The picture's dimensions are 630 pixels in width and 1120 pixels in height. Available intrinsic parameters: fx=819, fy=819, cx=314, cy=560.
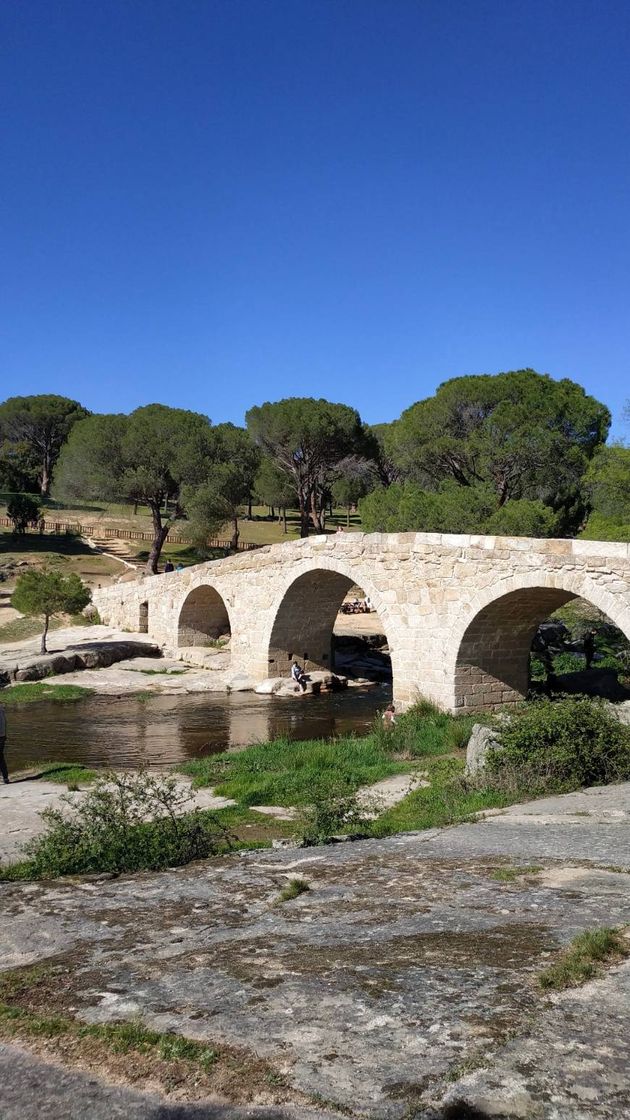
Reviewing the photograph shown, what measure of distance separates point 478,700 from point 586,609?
5133 mm

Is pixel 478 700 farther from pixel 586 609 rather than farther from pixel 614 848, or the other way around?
pixel 614 848

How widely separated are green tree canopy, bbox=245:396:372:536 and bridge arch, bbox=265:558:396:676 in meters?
18.6

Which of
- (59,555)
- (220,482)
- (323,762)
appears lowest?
(323,762)

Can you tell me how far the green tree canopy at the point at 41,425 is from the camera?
193 feet

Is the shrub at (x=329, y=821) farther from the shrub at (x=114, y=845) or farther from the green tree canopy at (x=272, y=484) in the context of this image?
the green tree canopy at (x=272, y=484)

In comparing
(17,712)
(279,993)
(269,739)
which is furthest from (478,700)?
(279,993)

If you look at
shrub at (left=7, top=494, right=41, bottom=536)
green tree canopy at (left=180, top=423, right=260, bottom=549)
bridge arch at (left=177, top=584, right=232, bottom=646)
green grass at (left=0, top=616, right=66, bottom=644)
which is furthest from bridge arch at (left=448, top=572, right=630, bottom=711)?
shrub at (left=7, top=494, right=41, bottom=536)

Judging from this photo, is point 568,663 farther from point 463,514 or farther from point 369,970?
point 369,970

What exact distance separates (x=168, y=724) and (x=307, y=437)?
26.9 metres

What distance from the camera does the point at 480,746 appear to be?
418 inches

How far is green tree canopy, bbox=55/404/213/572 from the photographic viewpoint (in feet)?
133

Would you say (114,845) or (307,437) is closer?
(114,845)

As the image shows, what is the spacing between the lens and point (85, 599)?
25.3 metres

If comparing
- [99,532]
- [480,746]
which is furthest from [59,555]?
[480,746]
